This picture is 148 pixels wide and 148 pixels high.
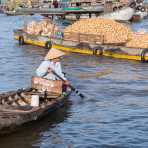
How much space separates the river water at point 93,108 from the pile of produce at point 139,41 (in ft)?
3.95

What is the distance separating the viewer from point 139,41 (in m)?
29.2

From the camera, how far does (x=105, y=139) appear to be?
50.1ft

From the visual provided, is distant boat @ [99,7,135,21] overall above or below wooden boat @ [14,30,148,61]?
above

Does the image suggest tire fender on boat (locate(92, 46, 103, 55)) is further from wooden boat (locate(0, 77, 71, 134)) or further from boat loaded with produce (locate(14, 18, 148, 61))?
wooden boat (locate(0, 77, 71, 134))

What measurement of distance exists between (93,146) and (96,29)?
1732 cm

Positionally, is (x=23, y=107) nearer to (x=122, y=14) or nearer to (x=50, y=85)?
(x=50, y=85)

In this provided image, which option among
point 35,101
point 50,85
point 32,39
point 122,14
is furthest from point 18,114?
point 122,14

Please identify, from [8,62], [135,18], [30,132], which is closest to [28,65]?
[8,62]

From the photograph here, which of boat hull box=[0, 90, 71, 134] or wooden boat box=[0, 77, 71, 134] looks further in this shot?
wooden boat box=[0, 77, 71, 134]

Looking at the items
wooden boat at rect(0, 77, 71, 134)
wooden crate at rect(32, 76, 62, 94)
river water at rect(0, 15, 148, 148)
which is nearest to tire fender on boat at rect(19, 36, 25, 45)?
river water at rect(0, 15, 148, 148)

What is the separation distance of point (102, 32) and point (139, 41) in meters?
2.60

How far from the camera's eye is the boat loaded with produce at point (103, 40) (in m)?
28.9

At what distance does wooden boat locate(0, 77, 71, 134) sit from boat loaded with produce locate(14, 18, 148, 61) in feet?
37.4

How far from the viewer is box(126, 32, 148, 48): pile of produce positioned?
28.9 meters
